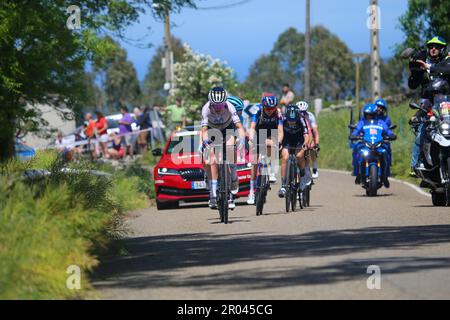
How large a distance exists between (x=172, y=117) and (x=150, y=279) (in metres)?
28.4

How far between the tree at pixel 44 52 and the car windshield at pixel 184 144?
135 inches

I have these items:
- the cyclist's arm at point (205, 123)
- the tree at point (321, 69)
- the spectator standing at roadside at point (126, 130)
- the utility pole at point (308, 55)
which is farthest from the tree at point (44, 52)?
the tree at point (321, 69)

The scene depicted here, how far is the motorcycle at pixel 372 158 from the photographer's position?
2417cm

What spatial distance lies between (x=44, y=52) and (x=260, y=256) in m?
6.26

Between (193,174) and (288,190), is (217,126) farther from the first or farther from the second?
(193,174)

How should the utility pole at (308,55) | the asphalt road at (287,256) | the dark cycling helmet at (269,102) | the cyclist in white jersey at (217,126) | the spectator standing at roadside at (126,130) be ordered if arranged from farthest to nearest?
the utility pole at (308,55)
the spectator standing at roadside at (126,130)
the dark cycling helmet at (269,102)
the cyclist in white jersey at (217,126)
the asphalt road at (287,256)

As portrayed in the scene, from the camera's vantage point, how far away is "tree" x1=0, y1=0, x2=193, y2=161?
54.6ft

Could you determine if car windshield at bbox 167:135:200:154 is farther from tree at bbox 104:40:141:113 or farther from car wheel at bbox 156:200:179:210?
tree at bbox 104:40:141:113

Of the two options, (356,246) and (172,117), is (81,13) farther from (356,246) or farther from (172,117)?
(172,117)

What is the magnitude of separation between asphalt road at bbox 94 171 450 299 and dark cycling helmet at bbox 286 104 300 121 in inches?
60.8

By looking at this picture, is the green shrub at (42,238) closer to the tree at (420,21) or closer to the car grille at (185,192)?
the car grille at (185,192)

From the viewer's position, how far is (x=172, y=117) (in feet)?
129
